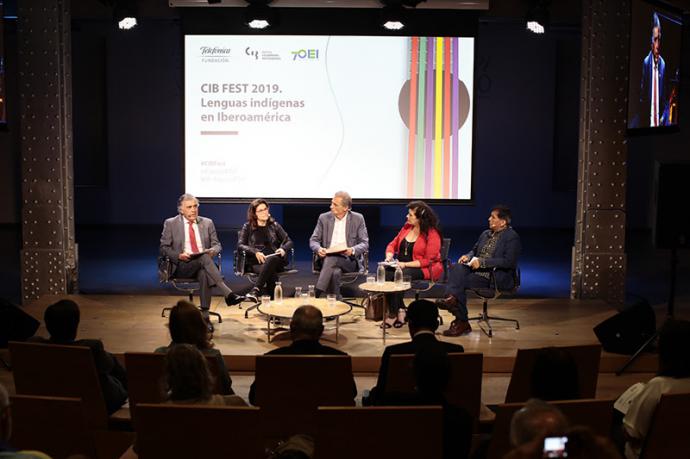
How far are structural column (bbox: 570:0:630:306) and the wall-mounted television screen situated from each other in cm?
20

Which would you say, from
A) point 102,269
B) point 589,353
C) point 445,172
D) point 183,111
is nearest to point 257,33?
point 183,111

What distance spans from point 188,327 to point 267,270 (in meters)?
3.51

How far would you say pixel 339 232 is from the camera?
8297mm

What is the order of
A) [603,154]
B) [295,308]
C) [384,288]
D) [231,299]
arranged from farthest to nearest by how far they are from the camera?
[603,154]
[231,299]
[384,288]
[295,308]

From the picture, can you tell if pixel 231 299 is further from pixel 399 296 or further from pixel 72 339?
pixel 72 339

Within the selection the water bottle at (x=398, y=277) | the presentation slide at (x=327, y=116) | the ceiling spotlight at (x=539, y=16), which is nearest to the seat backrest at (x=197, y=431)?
the water bottle at (x=398, y=277)

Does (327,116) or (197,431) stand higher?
(327,116)

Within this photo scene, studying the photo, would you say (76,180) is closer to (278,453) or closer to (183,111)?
(183,111)

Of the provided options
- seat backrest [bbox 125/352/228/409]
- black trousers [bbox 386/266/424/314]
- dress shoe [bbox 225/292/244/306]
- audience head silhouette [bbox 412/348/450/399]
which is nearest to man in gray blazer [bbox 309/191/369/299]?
black trousers [bbox 386/266/424/314]

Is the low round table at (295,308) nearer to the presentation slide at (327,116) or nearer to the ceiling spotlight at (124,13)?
the presentation slide at (327,116)

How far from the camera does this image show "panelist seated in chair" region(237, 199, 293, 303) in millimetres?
7980

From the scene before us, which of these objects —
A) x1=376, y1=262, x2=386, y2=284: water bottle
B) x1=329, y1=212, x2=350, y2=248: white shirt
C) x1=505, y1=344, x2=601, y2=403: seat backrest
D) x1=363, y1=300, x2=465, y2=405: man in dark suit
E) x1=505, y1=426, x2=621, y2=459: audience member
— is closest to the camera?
x1=505, y1=426, x2=621, y2=459: audience member

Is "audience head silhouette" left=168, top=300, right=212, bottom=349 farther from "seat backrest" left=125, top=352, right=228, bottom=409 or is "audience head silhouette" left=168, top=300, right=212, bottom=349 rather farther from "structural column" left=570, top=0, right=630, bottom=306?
"structural column" left=570, top=0, right=630, bottom=306

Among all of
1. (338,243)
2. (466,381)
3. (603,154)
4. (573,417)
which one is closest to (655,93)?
(603,154)
